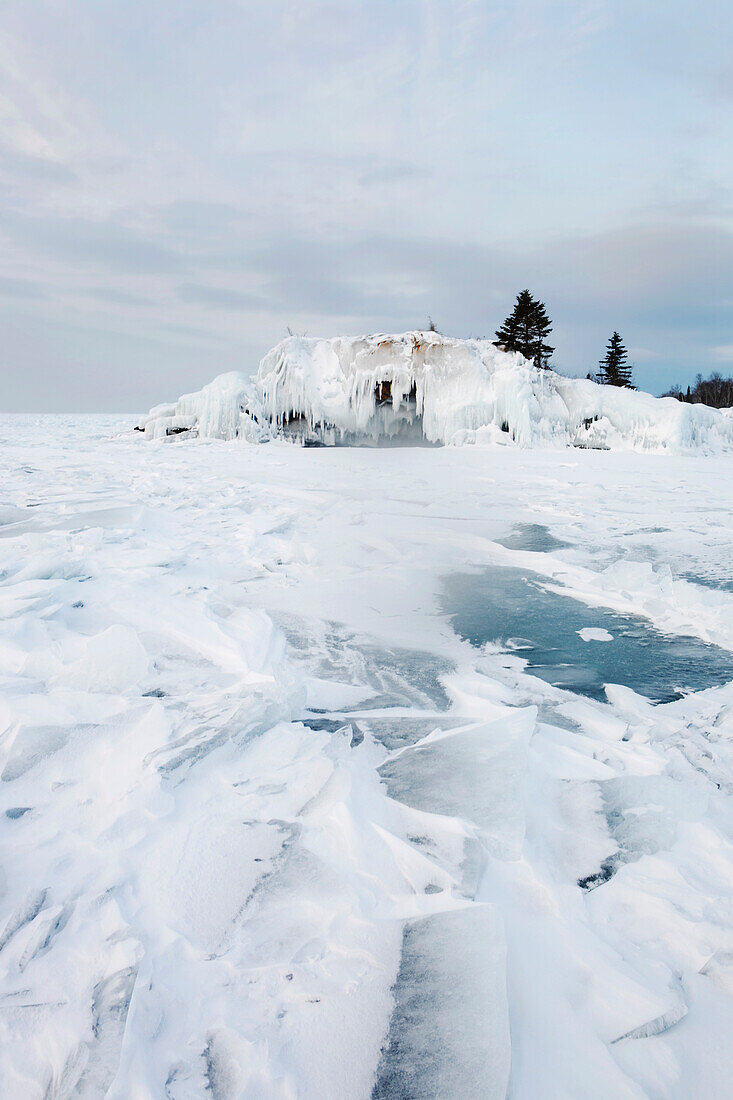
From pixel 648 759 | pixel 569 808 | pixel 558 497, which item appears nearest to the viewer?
pixel 569 808

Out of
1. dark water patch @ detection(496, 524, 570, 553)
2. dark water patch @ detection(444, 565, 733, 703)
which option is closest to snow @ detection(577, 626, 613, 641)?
dark water patch @ detection(444, 565, 733, 703)

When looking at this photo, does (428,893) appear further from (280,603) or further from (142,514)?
(142,514)

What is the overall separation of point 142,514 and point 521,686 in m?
4.22

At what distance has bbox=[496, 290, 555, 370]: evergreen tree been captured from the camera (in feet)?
98.0

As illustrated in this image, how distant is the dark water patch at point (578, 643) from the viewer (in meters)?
2.26

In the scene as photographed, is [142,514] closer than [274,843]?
No

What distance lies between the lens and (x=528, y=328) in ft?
99.3

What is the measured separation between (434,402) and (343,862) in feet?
47.9

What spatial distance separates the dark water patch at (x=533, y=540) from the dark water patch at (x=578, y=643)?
1000mm

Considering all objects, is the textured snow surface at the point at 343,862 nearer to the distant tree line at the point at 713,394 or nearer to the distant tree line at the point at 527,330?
the distant tree line at the point at 527,330

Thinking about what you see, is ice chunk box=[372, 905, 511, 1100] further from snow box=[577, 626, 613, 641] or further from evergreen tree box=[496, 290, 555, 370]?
evergreen tree box=[496, 290, 555, 370]

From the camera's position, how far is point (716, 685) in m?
2.20

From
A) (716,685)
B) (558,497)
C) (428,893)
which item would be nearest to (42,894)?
(428,893)

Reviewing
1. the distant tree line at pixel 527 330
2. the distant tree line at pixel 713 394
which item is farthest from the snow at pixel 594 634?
the distant tree line at pixel 713 394
